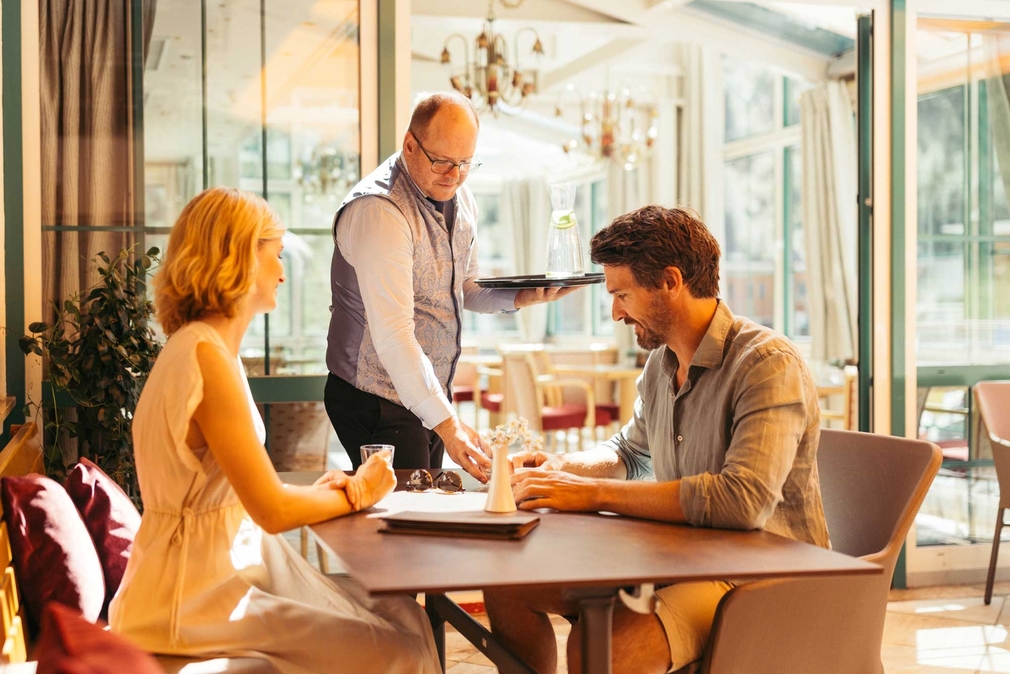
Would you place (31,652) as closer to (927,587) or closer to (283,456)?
(283,456)

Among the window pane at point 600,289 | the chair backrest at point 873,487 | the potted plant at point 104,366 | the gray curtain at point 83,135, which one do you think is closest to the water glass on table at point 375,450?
the chair backrest at point 873,487

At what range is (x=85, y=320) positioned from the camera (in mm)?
3246

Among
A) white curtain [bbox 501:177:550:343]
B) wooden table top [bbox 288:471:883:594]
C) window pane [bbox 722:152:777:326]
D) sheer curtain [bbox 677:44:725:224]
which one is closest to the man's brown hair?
wooden table top [bbox 288:471:883:594]

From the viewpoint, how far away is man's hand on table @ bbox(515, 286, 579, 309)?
105 inches

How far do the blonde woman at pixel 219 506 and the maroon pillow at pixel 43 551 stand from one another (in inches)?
14.1

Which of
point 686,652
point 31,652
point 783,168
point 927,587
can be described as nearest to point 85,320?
point 31,652

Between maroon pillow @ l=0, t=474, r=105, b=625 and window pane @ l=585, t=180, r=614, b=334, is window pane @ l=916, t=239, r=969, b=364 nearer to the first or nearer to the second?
maroon pillow @ l=0, t=474, r=105, b=625

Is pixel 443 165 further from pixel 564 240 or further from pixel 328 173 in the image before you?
pixel 328 173

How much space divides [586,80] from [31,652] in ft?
27.6

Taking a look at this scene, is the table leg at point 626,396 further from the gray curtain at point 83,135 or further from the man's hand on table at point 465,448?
the man's hand on table at point 465,448

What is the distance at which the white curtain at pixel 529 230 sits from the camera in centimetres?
1227

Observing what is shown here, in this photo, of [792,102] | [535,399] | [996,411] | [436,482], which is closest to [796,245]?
[792,102]

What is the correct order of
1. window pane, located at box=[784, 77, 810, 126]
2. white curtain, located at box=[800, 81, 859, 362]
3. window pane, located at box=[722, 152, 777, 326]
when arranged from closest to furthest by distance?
white curtain, located at box=[800, 81, 859, 362]
window pane, located at box=[784, 77, 810, 126]
window pane, located at box=[722, 152, 777, 326]

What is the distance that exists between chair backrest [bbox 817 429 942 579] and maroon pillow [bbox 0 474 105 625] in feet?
5.17
